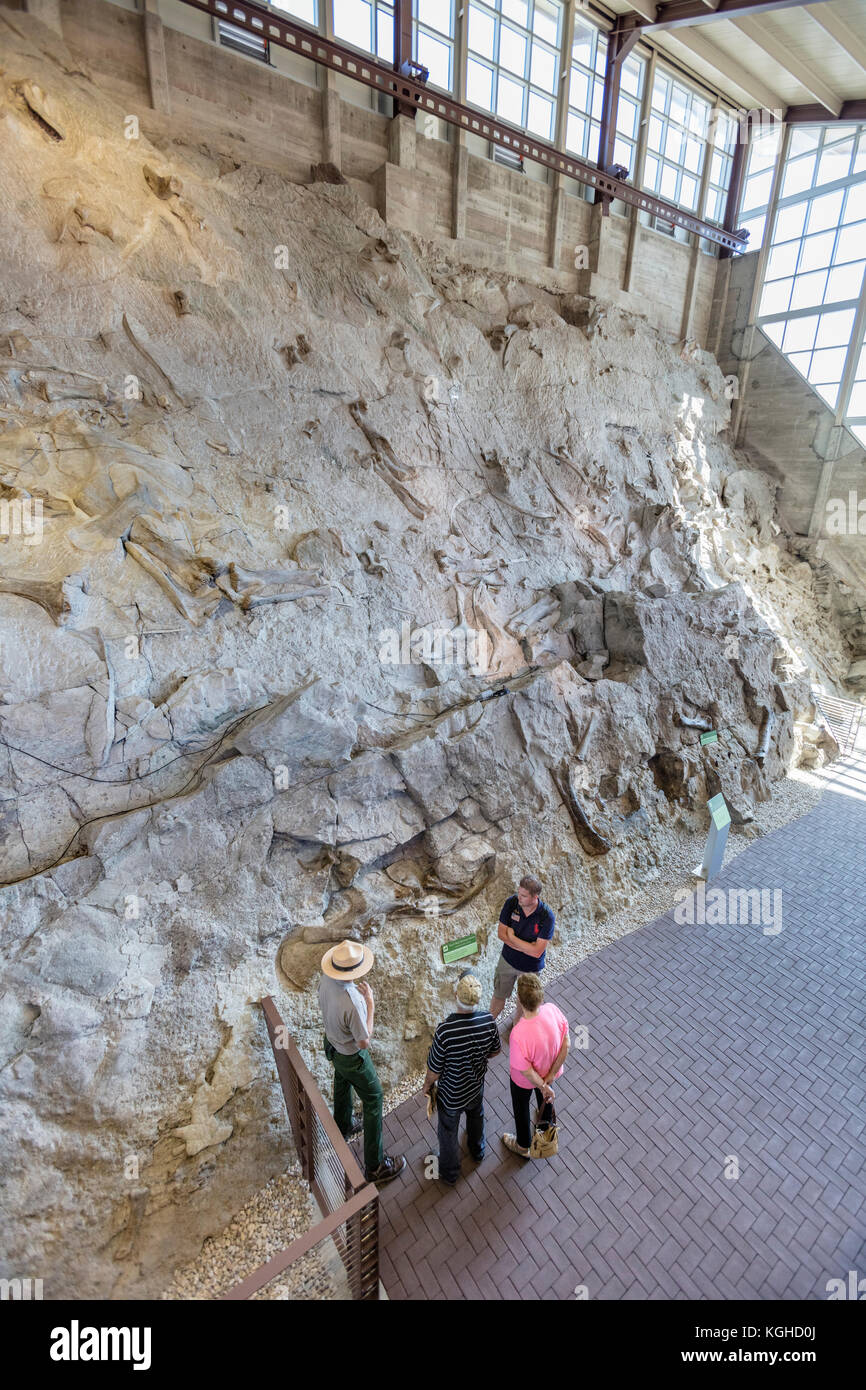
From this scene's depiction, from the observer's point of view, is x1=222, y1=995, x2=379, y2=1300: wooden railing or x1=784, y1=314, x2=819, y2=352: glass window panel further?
x1=784, y1=314, x2=819, y2=352: glass window panel

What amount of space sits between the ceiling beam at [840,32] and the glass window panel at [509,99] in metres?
5.18

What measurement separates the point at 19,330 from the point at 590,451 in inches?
381

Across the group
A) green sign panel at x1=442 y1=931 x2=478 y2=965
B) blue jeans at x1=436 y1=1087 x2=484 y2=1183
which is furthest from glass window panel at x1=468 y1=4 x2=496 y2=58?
blue jeans at x1=436 y1=1087 x2=484 y2=1183

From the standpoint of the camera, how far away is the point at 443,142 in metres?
11.9

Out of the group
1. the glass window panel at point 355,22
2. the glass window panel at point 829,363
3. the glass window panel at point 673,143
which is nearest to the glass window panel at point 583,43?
the glass window panel at point 673,143

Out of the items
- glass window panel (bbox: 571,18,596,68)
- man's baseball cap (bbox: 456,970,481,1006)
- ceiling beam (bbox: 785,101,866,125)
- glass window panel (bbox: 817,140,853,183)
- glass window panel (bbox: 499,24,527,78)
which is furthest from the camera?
glass window panel (bbox: 817,140,853,183)

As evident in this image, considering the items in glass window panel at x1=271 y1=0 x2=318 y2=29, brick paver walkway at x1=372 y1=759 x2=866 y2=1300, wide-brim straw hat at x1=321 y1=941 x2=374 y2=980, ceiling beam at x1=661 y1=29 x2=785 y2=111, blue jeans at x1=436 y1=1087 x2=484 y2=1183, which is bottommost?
brick paver walkway at x1=372 y1=759 x2=866 y2=1300

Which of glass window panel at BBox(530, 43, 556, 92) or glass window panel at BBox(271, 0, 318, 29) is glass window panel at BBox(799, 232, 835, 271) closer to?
glass window panel at BBox(530, 43, 556, 92)

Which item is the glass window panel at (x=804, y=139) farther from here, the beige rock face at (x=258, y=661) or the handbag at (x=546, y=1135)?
the handbag at (x=546, y=1135)

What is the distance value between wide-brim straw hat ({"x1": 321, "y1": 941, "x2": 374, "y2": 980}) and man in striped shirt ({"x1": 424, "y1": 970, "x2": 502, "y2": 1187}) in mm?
600

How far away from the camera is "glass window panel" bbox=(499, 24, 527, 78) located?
12602 mm

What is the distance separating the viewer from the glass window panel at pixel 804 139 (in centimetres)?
1569
